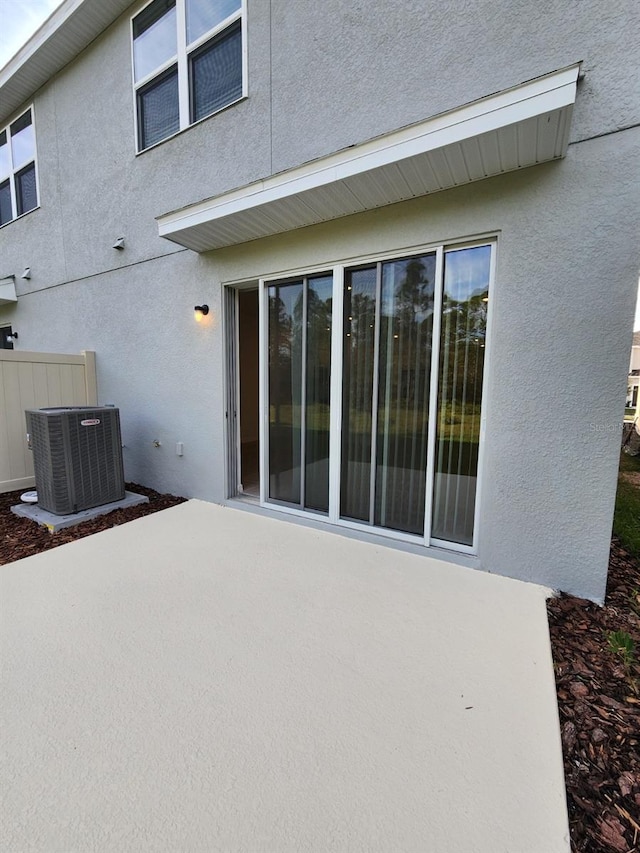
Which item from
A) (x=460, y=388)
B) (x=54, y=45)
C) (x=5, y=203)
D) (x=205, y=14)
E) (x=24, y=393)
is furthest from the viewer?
(x=5, y=203)

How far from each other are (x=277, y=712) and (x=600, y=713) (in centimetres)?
165

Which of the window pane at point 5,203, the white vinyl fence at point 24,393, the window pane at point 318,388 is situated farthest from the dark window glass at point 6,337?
the window pane at point 318,388

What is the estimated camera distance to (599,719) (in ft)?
6.39

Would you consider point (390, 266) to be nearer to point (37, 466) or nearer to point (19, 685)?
point (19, 685)

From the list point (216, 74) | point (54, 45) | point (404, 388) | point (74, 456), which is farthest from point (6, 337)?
point (404, 388)

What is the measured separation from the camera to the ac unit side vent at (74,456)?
4.46 metres

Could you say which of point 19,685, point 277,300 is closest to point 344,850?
point 19,685

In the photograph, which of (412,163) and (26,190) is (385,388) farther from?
(26,190)

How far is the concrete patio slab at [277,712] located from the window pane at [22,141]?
7869 mm

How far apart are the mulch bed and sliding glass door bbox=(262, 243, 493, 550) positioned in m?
1.06

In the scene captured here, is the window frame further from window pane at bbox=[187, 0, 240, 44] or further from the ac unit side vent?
the ac unit side vent

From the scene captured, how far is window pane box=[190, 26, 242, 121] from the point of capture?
4355mm

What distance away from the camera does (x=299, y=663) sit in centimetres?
228

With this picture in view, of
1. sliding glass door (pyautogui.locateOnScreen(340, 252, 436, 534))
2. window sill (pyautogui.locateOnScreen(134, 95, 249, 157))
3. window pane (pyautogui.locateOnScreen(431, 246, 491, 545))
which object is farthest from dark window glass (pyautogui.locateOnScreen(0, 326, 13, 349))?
window pane (pyautogui.locateOnScreen(431, 246, 491, 545))
